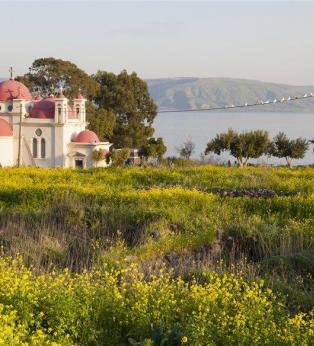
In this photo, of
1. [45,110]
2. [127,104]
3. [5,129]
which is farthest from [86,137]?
[127,104]

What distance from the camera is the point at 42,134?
4984 cm

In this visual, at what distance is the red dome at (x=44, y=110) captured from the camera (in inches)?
1961

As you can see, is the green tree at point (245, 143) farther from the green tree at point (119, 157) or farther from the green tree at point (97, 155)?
the green tree at point (97, 155)

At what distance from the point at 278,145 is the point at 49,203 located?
1457 inches

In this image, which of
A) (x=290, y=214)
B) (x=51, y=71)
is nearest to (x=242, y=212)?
(x=290, y=214)

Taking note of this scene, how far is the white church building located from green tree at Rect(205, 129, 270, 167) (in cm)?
944

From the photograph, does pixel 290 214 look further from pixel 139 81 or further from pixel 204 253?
pixel 139 81

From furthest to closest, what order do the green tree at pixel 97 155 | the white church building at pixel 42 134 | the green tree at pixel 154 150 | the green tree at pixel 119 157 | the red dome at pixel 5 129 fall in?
the green tree at pixel 154 150 → the white church building at pixel 42 134 → the red dome at pixel 5 129 → the green tree at pixel 97 155 → the green tree at pixel 119 157

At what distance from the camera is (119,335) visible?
6.06 meters

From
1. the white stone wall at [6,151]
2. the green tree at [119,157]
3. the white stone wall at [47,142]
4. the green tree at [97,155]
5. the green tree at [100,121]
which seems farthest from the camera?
the green tree at [100,121]

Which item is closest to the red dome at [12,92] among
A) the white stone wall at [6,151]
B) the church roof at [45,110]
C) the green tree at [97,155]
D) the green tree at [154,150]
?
the church roof at [45,110]

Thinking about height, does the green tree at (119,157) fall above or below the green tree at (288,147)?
below

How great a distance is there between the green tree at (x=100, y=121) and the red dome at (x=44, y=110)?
5.69m

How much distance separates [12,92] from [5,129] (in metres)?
3.65
